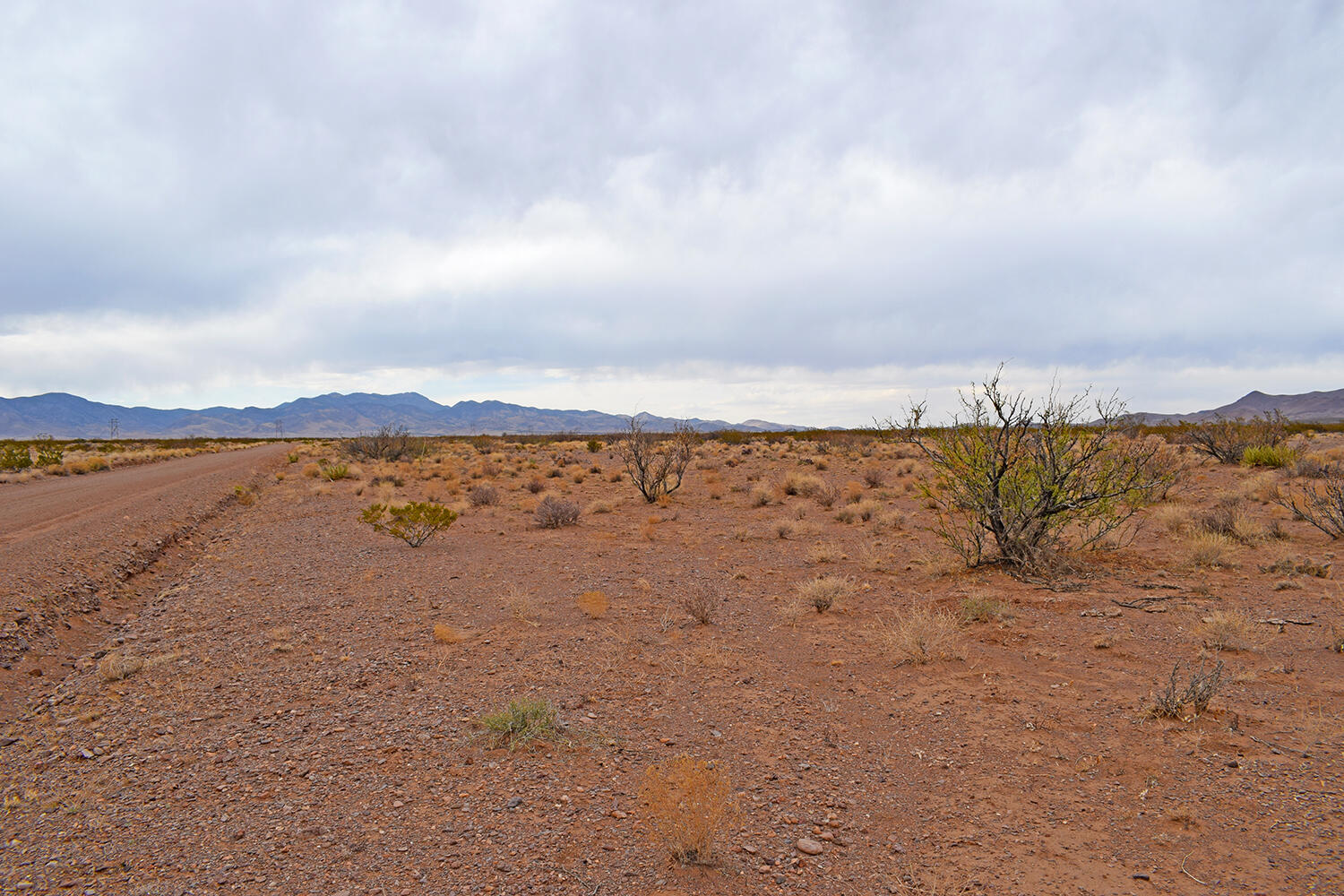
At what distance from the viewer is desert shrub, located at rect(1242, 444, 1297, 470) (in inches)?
794

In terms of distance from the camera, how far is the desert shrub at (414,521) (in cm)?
1317

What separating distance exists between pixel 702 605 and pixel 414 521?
24.0 ft

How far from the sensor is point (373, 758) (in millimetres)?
5008

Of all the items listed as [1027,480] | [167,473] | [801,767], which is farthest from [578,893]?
[167,473]

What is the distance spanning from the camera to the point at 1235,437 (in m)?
24.2

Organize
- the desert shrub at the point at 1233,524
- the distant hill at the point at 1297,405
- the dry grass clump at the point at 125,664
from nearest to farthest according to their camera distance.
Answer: the dry grass clump at the point at 125,664
the desert shrub at the point at 1233,524
the distant hill at the point at 1297,405

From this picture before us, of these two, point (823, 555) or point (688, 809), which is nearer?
point (688, 809)

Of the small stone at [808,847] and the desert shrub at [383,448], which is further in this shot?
the desert shrub at [383,448]

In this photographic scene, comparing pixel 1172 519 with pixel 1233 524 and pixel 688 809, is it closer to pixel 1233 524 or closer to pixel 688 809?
pixel 1233 524

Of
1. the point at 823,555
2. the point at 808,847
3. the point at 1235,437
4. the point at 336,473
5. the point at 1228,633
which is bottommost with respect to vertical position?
the point at 808,847

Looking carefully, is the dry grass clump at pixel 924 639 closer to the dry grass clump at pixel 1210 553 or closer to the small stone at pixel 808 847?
the small stone at pixel 808 847

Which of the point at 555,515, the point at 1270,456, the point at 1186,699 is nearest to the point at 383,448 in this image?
the point at 555,515

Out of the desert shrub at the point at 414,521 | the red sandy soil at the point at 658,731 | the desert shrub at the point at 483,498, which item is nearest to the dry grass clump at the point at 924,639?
the red sandy soil at the point at 658,731

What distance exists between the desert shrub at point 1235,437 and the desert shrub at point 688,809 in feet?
84.9
